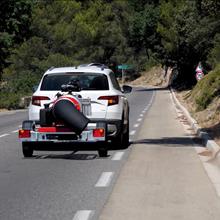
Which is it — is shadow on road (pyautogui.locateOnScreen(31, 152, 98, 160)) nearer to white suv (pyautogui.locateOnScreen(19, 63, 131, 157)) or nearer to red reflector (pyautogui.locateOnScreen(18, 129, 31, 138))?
white suv (pyautogui.locateOnScreen(19, 63, 131, 157))

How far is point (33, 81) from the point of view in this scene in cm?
5316

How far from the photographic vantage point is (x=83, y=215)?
24.7 feet

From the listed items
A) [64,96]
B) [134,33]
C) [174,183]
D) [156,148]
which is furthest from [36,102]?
[134,33]

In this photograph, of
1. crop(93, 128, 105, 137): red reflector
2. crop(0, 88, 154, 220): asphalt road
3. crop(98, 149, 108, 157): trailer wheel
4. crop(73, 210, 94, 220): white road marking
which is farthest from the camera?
crop(98, 149, 108, 157): trailer wheel

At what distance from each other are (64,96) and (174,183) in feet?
12.5

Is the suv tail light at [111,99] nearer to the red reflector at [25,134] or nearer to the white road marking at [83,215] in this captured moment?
the red reflector at [25,134]

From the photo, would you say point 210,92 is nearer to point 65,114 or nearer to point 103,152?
point 103,152

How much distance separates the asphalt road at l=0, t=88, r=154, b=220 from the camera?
785 cm

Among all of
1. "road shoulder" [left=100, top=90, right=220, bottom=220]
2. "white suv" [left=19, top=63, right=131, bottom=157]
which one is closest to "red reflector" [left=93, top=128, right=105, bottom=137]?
Answer: "white suv" [left=19, top=63, right=131, bottom=157]

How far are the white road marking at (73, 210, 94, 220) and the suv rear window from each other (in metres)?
6.54

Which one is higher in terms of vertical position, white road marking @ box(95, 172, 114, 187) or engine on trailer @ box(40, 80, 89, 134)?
engine on trailer @ box(40, 80, 89, 134)

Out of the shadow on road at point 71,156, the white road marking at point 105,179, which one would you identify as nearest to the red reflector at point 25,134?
the shadow on road at point 71,156

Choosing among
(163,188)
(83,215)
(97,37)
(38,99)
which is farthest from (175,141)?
(97,37)

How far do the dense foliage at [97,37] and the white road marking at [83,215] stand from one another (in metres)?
32.5
